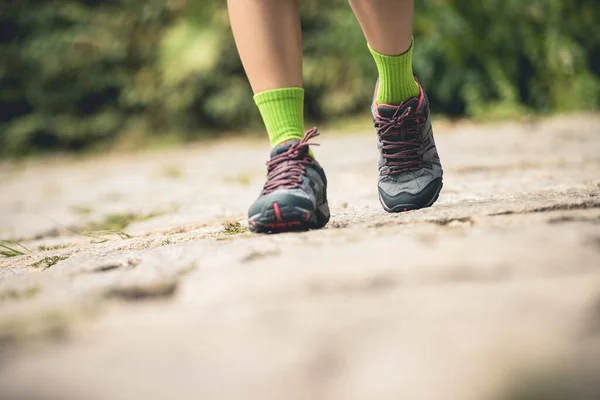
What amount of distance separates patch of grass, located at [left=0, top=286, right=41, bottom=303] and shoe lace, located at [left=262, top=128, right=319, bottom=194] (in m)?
0.50

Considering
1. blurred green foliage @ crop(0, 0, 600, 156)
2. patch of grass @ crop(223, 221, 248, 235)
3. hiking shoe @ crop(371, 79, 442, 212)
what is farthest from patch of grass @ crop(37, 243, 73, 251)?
blurred green foliage @ crop(0, 0, 600, 156)

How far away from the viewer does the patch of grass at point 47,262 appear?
1207 mm

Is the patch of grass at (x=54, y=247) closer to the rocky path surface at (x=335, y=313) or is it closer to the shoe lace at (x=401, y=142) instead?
the rocky path surface at (x=335, y=313)

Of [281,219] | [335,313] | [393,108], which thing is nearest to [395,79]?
[393,108]

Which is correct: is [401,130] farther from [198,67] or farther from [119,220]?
[198,67]

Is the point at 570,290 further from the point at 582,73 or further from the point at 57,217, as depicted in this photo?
the point at 582,73

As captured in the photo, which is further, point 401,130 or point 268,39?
point 401,130

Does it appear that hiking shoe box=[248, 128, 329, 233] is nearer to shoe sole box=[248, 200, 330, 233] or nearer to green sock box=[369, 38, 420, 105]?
shoe sole box=[248, 200, 330, 233]

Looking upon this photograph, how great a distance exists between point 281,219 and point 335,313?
1.61 feet

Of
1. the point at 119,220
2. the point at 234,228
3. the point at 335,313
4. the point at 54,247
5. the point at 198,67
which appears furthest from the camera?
the point at 198,67

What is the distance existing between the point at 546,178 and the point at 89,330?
151cm

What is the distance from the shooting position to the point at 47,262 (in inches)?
48.9

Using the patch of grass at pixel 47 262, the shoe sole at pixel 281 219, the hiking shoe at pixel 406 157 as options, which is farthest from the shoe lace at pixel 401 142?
the patch of grass at pixel 47 262

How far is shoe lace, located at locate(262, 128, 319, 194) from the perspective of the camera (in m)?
1.21
